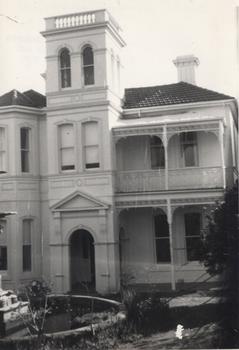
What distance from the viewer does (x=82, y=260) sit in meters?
18.7

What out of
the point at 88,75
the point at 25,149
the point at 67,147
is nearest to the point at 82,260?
the point at 67,147

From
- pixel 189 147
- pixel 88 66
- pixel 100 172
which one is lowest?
pixel 100 172

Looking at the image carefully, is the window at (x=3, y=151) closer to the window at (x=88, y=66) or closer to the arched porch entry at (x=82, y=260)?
the arched porch entry at (x=82, y=260)

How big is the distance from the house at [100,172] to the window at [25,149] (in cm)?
4

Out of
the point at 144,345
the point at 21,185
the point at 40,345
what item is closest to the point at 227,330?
the point at 144,345

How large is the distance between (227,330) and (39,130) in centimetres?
1112

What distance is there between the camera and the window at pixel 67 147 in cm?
1816

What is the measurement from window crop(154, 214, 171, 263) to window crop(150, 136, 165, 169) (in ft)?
6.05

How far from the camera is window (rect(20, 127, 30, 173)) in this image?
62.1 ft

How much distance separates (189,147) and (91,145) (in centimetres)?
358

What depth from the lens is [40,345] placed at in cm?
1060

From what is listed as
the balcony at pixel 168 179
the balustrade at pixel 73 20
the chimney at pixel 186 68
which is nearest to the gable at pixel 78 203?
the balcony at pixel 168 179

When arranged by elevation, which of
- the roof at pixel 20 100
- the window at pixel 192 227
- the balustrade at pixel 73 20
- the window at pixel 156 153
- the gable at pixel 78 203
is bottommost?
the window at pixel 192 227

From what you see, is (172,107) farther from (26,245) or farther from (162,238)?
(26,245)
